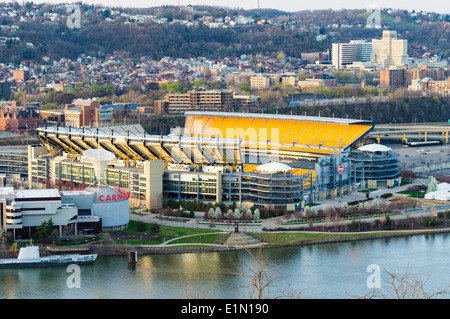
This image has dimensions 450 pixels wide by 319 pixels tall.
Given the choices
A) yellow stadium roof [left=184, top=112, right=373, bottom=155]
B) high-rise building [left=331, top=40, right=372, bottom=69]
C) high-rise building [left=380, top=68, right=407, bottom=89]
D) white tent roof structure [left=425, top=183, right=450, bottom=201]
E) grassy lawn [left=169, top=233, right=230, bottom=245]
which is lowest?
grassy lawn [left=169, top=233, right=230, bottom=245]

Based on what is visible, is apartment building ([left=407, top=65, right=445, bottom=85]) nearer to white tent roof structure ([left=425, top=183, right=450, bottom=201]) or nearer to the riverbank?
white tent roof structure ([left=425, top=183, right=450, bottom=201])

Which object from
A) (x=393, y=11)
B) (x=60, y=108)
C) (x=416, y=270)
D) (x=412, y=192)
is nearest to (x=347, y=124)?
(x=412, y=192)

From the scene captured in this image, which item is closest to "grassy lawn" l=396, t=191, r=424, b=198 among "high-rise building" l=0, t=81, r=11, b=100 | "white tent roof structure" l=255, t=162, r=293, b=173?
"white tent roof structure" l=255, t=162, r=293, b=173

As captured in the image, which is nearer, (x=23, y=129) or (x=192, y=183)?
(x=192, y=183)

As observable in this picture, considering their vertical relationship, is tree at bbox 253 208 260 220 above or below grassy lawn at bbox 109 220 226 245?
above

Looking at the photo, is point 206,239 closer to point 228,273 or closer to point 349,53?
→ point 228,273

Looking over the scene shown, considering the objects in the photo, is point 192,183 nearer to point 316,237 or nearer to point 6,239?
point 316,237
